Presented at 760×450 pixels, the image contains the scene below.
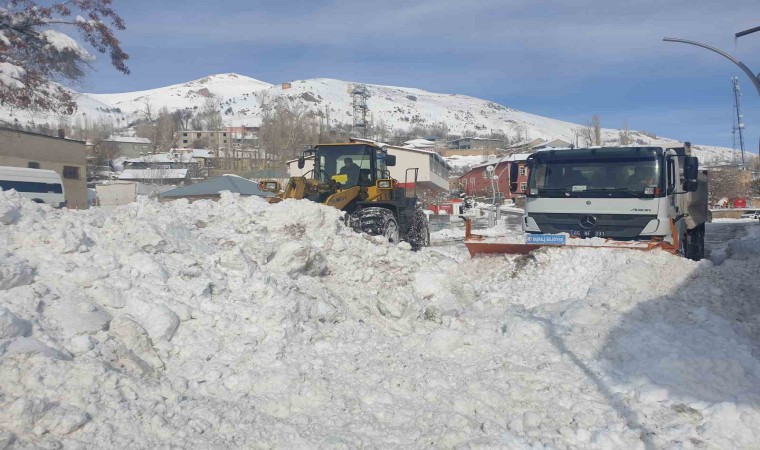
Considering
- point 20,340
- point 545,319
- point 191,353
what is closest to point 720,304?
point 545,319

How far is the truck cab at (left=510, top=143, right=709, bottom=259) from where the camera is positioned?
9359 mm

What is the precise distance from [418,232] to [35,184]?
17199 millimetres

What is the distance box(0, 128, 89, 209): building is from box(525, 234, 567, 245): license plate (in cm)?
3240

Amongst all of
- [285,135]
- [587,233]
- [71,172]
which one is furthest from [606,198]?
[285,135]

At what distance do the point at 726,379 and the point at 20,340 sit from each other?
5.42m

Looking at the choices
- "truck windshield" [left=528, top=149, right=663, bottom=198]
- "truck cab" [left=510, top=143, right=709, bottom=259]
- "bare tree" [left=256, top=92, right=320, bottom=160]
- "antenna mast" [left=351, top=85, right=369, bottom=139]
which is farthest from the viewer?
"antenna mast" [left=351, top=85, right=369, bottom=139]

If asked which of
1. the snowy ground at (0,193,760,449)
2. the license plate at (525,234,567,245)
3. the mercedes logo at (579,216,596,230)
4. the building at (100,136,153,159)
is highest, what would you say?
the building at (100,136,153,159)

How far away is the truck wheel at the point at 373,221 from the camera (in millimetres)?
10873

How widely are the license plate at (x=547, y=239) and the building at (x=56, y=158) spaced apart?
32404mm

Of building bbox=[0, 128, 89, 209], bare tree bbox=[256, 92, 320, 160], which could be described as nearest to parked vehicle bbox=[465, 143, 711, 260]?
building bbox=[0, 128, 89, 209]

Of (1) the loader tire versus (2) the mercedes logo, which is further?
(1) the loader tire

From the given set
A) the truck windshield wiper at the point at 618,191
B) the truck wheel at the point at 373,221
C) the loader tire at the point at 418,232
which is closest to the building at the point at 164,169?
the loader tire at the point at 418,232

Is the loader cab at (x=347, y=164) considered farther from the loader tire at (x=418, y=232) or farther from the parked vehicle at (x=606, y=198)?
the parked vehicle at (x=606, y=198)

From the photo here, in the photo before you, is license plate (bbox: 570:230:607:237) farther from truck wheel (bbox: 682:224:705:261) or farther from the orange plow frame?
truck wheel (bbox: 682:224:705:261)
